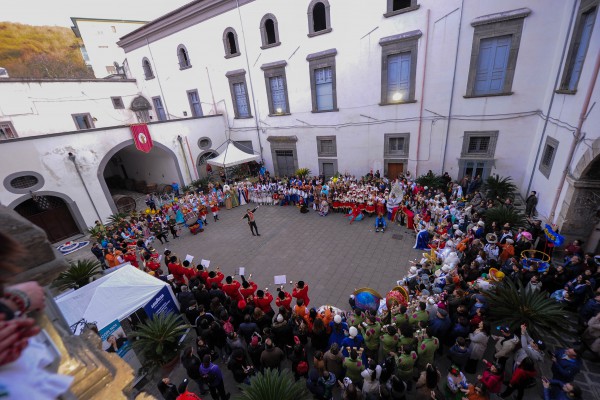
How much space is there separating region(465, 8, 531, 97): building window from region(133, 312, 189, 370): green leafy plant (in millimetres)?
15605

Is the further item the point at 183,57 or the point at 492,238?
the point at 183,57

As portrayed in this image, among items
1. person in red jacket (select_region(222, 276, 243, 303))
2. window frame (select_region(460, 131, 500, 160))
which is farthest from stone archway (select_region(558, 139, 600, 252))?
person in red jacket (select_region(222, 276, 243, 303))

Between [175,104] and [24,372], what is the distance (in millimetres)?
26906

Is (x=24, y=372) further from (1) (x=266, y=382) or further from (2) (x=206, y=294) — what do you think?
(2) (x=206, y=294)

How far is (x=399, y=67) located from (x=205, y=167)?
15.8 metres

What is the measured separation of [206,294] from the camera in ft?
25.6

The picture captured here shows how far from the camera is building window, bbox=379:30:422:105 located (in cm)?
1416

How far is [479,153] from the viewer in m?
14.3

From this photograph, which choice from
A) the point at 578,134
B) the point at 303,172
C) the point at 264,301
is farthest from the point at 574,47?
the point at 303,172

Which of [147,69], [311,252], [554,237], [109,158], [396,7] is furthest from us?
[147,69]

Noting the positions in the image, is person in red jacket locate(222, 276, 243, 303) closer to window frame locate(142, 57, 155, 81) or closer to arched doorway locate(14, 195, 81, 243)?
arched doorway locate(14, 195, 81, 243)

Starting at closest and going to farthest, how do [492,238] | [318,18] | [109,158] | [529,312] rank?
[529,312]
[492,238]
[318,18]
[109,158]

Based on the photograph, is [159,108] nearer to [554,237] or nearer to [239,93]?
[239,93]

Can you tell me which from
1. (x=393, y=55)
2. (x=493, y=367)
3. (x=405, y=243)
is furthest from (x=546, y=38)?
(x=493, y=367)
